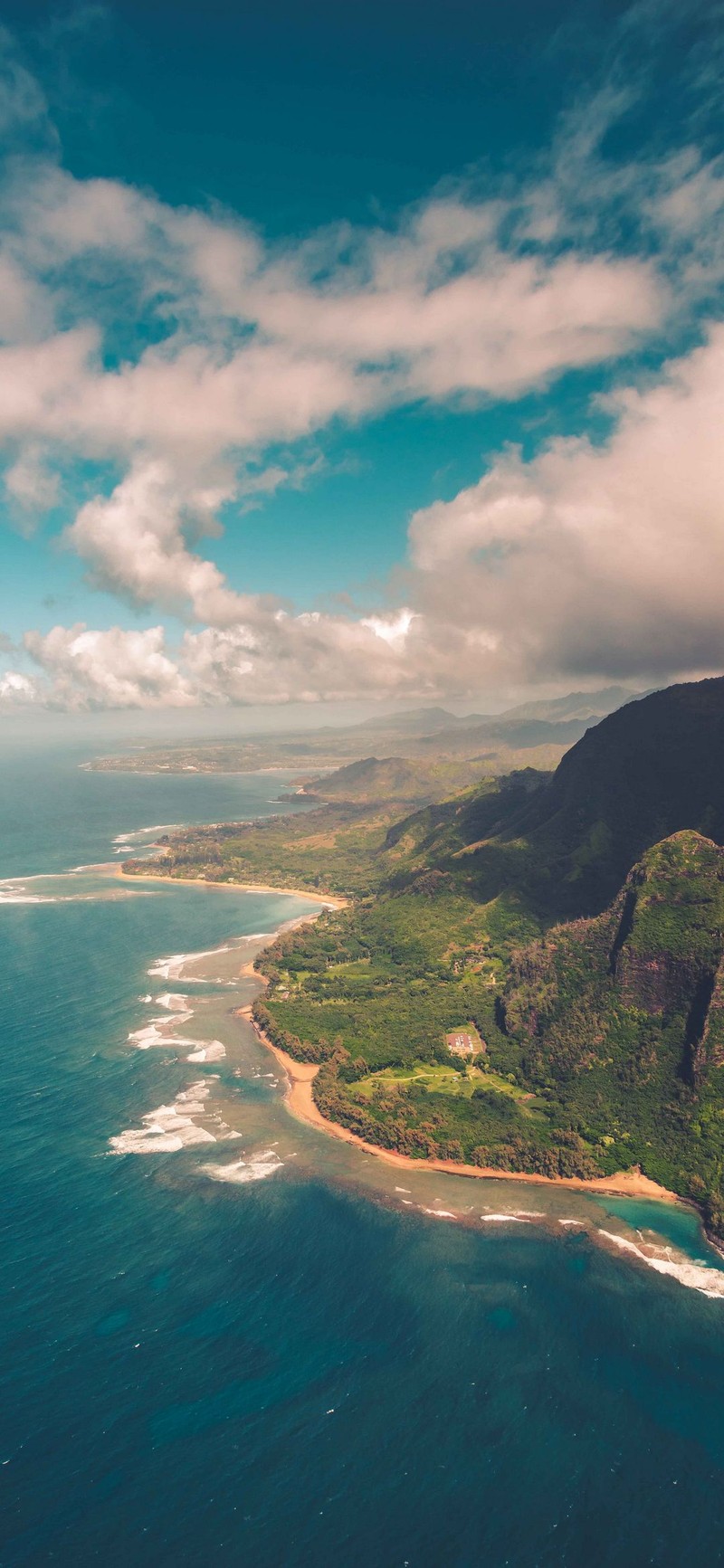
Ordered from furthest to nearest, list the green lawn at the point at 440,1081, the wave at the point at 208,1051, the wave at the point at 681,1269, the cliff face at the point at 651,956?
the wave at the point at 208,1051 → the green lawn at the point at 440,1081 → the cliff face at the point at 651,956 → the wave at the point at 681,1269

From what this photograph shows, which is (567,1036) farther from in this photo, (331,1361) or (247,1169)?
(331,1361)

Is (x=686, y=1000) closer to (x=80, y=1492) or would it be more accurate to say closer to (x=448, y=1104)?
(x=448, y=1104)

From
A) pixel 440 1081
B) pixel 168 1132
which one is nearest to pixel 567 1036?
pixel 440 1081

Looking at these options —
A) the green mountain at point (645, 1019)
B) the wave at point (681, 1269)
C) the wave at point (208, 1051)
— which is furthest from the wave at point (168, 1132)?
the wave at point (681, 1269)

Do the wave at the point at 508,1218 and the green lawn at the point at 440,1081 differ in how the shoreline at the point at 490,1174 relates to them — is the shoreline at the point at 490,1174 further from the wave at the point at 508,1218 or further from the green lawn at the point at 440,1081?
the green lawn at the point at 440,1081

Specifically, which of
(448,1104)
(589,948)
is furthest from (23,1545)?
(589,948)

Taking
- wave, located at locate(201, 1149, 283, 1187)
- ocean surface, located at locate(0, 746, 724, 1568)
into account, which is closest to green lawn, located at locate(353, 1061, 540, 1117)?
ocean surface, located at locate(0, 746, 724, 1568)

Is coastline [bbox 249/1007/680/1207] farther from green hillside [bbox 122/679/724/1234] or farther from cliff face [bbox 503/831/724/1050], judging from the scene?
cliff face [bbox 503/831/724/1050]
